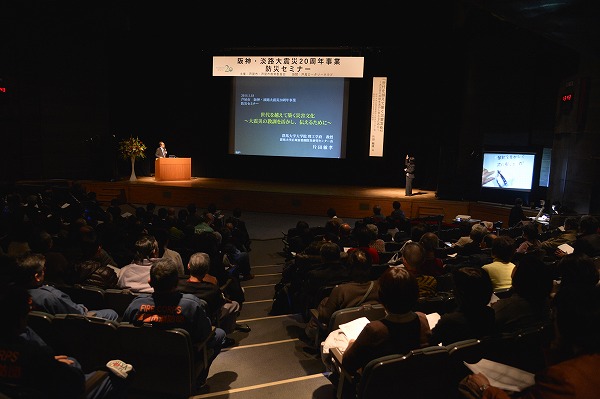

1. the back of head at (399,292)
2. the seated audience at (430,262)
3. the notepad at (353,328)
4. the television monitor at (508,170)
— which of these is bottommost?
the notepad at (353,328)

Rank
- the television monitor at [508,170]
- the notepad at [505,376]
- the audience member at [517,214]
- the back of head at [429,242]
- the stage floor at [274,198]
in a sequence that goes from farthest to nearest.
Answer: the stage floor at [274,198] → the television monitor at [508,170] → the audience member at [517,214] → the back of head at [429,242] → the notepad at [505,376]

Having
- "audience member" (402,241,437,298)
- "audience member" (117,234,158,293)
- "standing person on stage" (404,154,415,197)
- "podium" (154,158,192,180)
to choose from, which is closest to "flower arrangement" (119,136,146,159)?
"podium" (154,158,192,180)

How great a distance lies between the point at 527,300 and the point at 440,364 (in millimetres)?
685

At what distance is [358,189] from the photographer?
12055mm

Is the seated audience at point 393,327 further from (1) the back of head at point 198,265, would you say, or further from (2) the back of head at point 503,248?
(2) the back of head at point 503,248

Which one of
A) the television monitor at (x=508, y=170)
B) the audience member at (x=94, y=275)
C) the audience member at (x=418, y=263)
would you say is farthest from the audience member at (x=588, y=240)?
the television monitor at (x=508, y=170)

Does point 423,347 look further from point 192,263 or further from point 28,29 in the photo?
point 28,29

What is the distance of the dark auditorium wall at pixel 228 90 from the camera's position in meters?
10.1

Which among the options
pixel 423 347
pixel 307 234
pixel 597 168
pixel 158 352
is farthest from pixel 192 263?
pixel 597 168

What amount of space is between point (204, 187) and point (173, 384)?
8730 millimetres

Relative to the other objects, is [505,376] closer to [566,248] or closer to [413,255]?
[413,255]

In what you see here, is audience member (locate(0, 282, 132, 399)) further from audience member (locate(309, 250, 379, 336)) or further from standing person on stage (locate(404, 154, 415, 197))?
standing person on stage (locate(404, 154, 415, 197))

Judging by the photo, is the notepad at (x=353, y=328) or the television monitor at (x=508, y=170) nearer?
the notepad at (x=353, y=328)

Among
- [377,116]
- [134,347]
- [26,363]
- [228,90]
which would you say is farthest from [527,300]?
[228,90]
